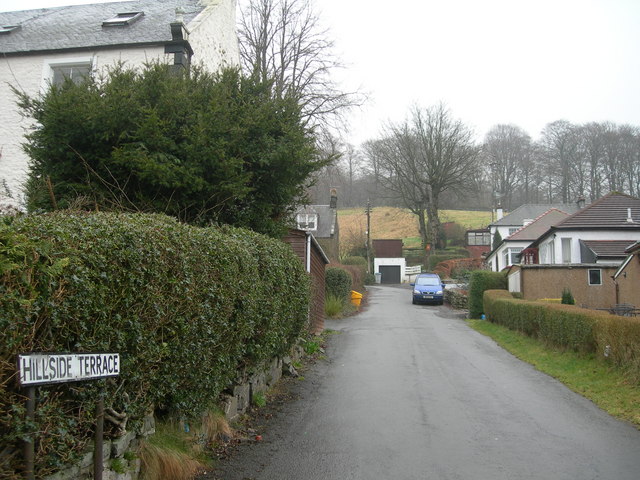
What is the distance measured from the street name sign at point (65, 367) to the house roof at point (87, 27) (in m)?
14.2

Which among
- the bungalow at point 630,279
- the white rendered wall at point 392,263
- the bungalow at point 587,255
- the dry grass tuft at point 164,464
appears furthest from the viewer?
the white rendered wall at point 392,263

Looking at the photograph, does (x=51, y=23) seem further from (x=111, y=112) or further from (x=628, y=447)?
(x=628, y=447)

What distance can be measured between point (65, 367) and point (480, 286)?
26.8 metres

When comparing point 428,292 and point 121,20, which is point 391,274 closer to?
point 428,292

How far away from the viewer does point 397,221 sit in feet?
297

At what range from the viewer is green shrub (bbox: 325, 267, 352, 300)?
3041 cm

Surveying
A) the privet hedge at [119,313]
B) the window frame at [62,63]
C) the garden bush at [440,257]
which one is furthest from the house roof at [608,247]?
the garden bush at [440,257]

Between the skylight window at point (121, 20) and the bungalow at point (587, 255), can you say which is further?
the bungalow at point (587, 255)

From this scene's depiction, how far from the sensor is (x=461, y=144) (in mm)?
54438

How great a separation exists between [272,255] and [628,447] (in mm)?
5342

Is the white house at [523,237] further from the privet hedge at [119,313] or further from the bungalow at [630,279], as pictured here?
the privet hedge at [119,313]

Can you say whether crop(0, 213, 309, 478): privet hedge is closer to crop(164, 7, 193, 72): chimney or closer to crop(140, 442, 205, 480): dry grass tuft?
crop(140, 442, 205, 480): dry grass tuft

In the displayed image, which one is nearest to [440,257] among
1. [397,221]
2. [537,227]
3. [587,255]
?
[537,227]

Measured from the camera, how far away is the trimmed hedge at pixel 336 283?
1197 inches
